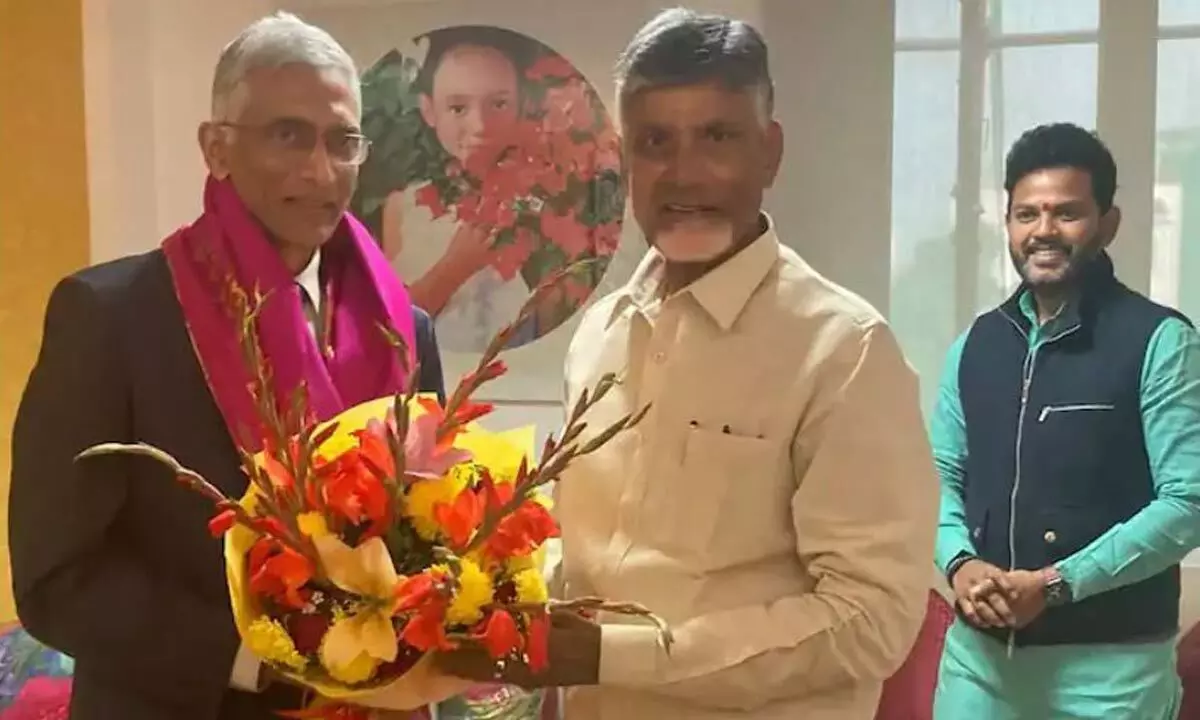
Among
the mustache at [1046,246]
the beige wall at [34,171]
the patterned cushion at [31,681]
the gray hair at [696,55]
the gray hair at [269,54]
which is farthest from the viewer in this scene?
the beige wall at [34,171]

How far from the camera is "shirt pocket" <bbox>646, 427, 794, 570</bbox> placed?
4.69 ft

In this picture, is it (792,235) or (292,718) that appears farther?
(792,235)

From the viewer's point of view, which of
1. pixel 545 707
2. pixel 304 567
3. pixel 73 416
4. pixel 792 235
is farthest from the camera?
pixel 792 235

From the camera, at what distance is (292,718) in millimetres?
1317

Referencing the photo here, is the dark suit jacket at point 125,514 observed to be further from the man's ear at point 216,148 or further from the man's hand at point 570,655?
the man's hand at point 570,655

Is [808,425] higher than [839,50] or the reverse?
the reverse

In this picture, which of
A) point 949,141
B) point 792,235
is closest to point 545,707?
point 792,235

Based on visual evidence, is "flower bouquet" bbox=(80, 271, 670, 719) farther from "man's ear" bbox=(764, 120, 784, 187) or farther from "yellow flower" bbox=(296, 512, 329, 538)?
"man's ear" bbox=(764, 120, 784, 187)

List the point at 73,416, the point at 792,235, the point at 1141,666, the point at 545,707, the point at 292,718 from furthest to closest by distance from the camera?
1. the point at 792,235
2. the point at 545,707
3. the point at 1141,666
4. the point at 73,416
5. the point at 292,718

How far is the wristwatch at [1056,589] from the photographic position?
7.57ft

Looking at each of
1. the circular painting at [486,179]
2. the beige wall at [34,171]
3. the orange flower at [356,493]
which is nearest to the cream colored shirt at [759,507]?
the orange flower at [356,493]

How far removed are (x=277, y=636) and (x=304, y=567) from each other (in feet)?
0.25

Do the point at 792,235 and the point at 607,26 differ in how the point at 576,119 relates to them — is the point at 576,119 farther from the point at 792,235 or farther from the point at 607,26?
the point at 792,235

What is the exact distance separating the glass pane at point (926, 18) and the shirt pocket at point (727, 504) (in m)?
1.83
